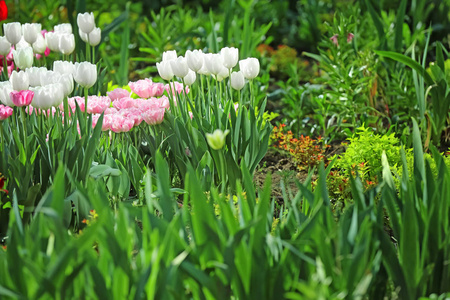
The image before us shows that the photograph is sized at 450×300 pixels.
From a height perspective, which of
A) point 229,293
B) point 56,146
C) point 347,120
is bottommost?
point 347,120

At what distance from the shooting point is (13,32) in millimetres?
3158

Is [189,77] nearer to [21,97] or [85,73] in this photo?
[85,73]

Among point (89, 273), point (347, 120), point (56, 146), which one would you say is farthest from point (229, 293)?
point (347, 120)

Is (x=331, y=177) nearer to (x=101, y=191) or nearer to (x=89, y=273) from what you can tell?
(x=101, y=191)

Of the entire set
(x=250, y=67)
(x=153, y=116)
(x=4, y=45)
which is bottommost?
(x=153, y=116)

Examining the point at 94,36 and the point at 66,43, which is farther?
the point at 94,36

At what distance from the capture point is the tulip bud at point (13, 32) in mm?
3150

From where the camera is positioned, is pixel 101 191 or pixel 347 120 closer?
pixel 101 191

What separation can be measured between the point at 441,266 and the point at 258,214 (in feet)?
1.82

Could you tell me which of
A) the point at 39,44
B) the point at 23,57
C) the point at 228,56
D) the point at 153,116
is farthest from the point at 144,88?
the point at 39,44

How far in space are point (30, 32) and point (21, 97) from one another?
91 cm

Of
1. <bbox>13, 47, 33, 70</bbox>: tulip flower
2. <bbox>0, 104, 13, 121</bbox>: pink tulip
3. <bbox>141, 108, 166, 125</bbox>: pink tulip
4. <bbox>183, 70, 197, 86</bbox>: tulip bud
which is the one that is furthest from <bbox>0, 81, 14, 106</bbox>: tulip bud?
<bbox>183, 70, 197, 86</bbox>: tulip bud

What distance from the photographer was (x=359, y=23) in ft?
16.2

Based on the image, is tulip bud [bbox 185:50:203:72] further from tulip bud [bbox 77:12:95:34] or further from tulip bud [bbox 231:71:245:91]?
tulip bud [bbox 77:12:95:34]
